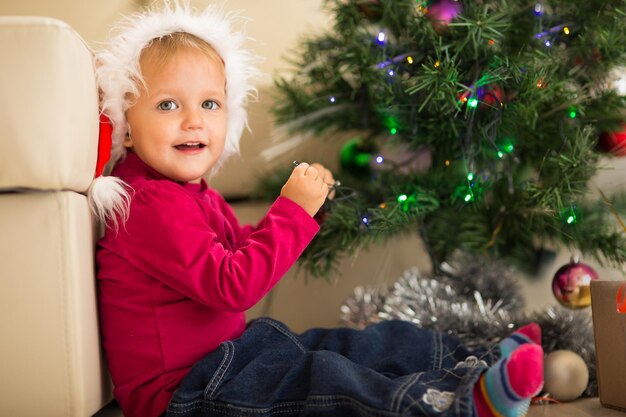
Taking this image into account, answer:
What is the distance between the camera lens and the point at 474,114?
1091 mm

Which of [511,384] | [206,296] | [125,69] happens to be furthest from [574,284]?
[125,69]

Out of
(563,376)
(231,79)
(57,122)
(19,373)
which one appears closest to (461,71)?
(231,79)

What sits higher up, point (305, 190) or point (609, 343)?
point (305, 190)

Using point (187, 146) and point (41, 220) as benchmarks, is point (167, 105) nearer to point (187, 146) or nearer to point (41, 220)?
point (187, 146)

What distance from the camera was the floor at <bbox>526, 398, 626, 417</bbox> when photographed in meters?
0.94

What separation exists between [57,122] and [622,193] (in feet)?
3.14

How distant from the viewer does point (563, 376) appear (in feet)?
3.31

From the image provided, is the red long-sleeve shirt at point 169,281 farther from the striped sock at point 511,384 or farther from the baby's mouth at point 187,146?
the striped sock at point 511,384

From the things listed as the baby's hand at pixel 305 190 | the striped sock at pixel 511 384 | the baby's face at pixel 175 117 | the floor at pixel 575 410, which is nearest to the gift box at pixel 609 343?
the floor at pixel 575 410

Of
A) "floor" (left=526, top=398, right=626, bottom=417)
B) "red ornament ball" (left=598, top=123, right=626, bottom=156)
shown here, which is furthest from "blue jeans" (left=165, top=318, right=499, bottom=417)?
"red ornament ball" (left=598, top=123, right=626, bottom=156)

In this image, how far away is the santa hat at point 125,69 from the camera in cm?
85

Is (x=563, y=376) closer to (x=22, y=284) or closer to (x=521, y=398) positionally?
(x=521, y=398)

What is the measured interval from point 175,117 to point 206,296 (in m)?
0.27

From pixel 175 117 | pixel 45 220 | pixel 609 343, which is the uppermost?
pixel 175 117
